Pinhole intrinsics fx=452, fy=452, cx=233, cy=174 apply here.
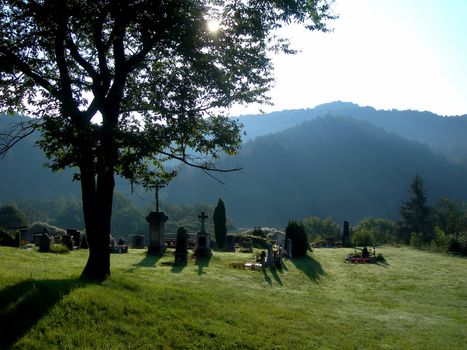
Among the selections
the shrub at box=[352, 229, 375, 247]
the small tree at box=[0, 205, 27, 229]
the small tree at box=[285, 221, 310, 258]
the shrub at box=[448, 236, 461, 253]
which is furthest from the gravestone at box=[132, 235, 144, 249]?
the small tree at box=[0, 205, 27, 229]

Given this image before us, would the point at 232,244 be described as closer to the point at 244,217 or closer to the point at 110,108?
the point at 110,108

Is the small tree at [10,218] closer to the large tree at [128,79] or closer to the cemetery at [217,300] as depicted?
the cemetery at [217,300]

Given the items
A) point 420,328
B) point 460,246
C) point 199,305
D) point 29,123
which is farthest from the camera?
point 460,246

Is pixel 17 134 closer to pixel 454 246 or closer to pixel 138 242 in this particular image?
pixel 138 242

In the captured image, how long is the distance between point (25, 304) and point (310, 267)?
17702mm

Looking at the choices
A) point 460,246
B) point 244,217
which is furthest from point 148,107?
point 244,217

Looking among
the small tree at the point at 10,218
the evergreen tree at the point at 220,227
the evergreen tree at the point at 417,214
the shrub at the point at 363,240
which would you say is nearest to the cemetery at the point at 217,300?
the evergreen tree at the point at 220,227

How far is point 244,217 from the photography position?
19812 cm

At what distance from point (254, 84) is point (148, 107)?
2934 millimetres

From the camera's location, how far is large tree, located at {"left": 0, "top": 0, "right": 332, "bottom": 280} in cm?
954

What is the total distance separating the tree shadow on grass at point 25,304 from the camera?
707 cm

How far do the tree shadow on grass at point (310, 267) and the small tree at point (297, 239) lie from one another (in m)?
0.54

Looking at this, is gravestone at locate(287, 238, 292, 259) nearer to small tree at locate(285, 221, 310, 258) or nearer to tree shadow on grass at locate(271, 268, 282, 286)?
small tree at locate(285, 221, 310, 258)

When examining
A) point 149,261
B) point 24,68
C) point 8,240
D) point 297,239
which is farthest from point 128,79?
point 297,239
